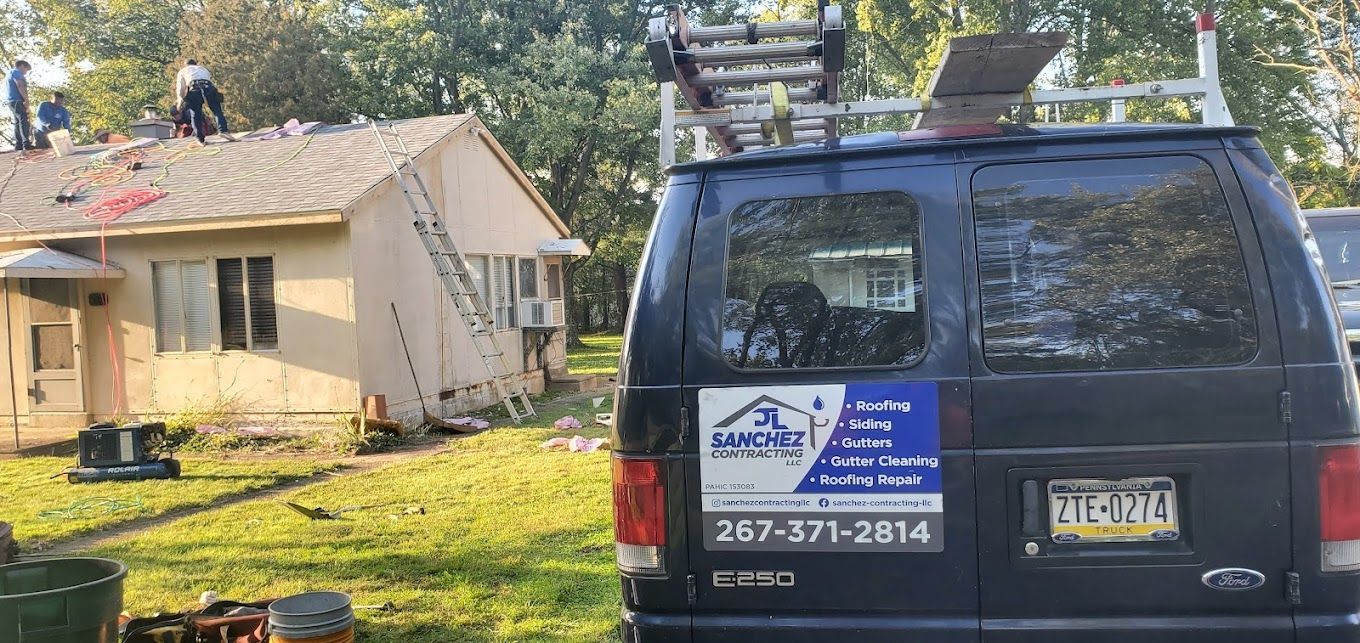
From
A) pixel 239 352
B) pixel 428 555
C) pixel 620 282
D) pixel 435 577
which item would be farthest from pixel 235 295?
pixel 620 282

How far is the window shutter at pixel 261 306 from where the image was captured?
1181 cm

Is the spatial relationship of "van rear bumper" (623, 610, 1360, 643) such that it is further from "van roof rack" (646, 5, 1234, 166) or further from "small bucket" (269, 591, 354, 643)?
"small bucket" (269, 591, 354, 643)

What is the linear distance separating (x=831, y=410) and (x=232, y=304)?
36.6 feet

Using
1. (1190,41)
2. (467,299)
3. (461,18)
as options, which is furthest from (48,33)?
(1190,41)

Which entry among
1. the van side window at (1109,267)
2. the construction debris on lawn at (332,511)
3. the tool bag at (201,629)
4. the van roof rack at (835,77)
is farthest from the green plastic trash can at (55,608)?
the van side window at (1109,267)

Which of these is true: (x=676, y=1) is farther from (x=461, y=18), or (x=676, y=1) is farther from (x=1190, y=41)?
(x=1190, y=41)

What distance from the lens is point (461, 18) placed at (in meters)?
29.2

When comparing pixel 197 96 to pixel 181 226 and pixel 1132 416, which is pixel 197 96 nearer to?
pixel 181 226

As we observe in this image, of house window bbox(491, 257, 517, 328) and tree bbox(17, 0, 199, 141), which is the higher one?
tree bbox(17, 0, 199, 141)

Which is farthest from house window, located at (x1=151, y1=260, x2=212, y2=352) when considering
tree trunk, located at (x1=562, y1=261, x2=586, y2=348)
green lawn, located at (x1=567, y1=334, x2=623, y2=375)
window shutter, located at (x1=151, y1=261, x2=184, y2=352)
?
tree trunk, located at (x1=562, y1=261, x2=586, y2=348)

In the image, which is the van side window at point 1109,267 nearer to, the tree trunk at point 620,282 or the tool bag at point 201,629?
the tool bag at point 201,629

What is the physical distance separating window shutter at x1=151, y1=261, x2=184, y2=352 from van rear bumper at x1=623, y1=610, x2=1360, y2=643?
11.3 m

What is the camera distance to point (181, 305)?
12055mm

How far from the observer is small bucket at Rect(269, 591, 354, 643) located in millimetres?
3975
